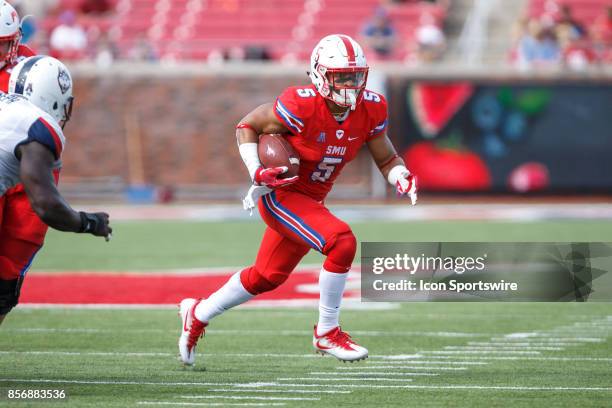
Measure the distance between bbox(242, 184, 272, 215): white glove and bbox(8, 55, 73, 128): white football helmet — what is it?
1.05 metres

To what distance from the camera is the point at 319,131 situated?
6.20 metres

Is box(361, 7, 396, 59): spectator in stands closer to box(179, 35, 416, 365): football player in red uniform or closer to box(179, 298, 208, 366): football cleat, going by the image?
box(179, 35, 416, 365): football player in red uniform

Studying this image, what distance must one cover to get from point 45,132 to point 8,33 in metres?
1.46

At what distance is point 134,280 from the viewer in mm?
10430

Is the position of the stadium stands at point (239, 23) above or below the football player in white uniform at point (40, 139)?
below

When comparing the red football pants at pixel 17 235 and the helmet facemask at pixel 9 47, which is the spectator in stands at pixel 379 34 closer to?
the helmet facemask at pixel 9 47

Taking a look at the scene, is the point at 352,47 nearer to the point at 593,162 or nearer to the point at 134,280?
the point at 134,280

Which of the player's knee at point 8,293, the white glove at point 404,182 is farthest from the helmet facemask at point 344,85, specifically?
the player's knee at point 8,293

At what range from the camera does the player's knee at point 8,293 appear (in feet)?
18.7

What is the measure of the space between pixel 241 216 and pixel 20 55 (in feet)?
37.8

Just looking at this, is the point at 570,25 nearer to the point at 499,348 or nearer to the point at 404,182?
the point at 499,348

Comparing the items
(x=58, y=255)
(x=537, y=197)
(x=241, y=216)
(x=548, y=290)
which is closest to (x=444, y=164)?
(x=537, y=197)

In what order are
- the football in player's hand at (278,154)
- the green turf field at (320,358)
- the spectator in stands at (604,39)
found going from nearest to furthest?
the green turf field at (320,358) → the football in player's hand at (278,154) → the spectator in stands at (604,39)

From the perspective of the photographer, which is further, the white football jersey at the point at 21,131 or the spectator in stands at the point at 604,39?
the spectator in stands at the point at 604,39
